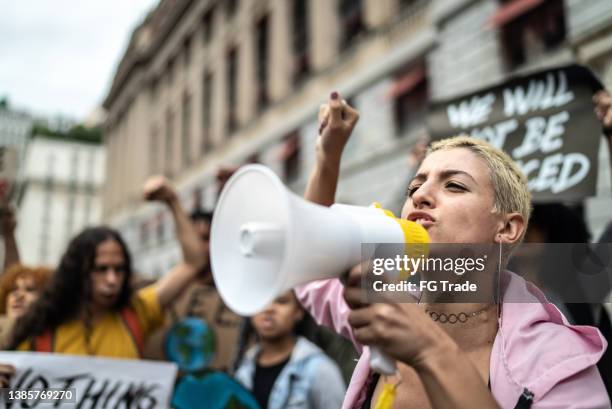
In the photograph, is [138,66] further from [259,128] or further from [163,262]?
[259,128]

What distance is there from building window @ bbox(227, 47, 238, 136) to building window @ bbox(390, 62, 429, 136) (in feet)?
30.1

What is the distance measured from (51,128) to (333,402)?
3004cm

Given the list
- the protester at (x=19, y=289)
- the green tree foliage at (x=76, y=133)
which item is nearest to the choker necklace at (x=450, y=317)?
the protester at (x=19, y=289)

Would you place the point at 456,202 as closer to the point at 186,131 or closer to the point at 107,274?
the point at 107,274

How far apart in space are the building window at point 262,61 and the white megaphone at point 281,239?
53.8ft

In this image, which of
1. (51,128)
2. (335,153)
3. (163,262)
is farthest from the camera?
(51,128)

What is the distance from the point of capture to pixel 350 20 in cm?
1316

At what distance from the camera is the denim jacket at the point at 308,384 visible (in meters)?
2.38

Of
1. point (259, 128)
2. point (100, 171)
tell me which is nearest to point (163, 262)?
point (259, 128)

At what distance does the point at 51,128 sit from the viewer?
95.7 feet

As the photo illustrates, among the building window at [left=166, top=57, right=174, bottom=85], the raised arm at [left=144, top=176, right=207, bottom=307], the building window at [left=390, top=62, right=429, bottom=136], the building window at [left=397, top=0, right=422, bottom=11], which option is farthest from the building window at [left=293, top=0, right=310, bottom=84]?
the raised arm at [left=144, top=176, right=207, bottom=307]

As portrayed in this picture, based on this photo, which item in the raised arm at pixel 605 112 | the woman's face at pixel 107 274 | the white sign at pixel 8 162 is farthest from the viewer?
the white sign at pixel 8 162

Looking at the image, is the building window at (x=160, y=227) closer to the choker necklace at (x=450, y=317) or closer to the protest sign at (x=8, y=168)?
the protest sign at (x=8, y=168)

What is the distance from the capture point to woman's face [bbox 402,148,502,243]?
1.08 metres
